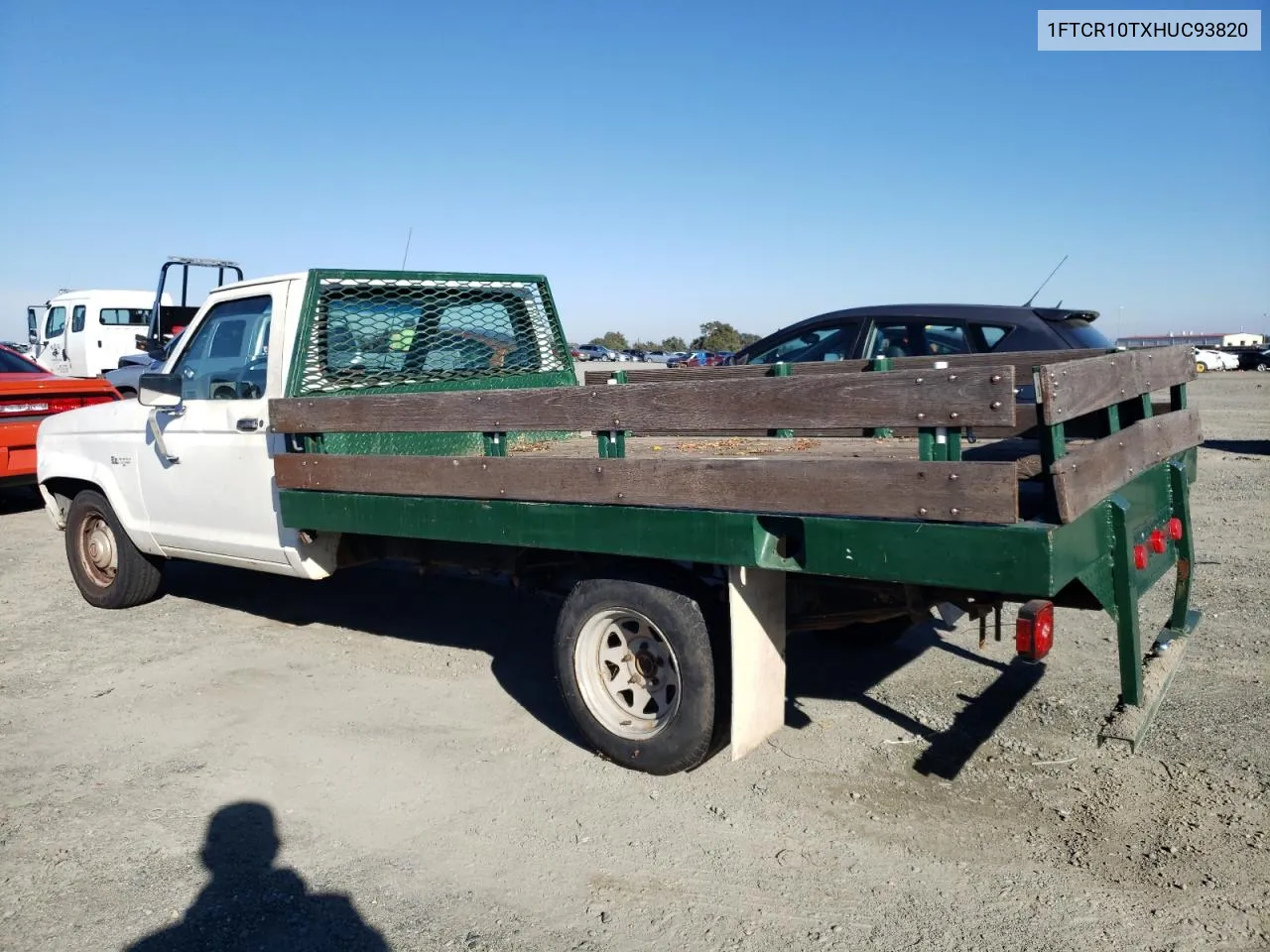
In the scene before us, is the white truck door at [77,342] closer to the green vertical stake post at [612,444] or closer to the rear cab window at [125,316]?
the rear cab window at [125,316]

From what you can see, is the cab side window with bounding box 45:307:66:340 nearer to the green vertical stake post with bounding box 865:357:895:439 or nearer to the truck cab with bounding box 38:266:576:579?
the truck cab with bounding box 38:266:576:579

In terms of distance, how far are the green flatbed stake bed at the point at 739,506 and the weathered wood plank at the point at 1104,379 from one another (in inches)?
0.4

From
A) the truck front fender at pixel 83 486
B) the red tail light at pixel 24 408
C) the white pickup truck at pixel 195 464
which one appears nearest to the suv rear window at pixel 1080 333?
the white pickup truck at pixel 195 464

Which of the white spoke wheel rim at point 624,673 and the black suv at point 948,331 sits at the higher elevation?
the black suv at point 948,331

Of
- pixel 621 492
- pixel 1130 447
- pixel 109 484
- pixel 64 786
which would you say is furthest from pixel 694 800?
pixel 109 484

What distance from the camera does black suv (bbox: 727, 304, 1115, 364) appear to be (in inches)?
304

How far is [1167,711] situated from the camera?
438 centimetres

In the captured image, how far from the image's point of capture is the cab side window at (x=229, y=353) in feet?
17.4

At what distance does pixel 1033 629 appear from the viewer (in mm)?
3127

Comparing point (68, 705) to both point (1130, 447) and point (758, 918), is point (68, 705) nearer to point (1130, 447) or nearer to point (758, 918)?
point (758, 918)

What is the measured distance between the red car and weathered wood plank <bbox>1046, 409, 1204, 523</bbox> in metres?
8.76

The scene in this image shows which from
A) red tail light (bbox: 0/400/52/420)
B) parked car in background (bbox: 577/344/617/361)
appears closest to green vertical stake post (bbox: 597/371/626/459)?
red tail light (bbox: 0/400/52/420)

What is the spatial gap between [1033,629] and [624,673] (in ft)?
5.25

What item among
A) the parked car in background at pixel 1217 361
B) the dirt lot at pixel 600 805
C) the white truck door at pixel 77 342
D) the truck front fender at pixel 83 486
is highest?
the white truck door at pixel 77 342
